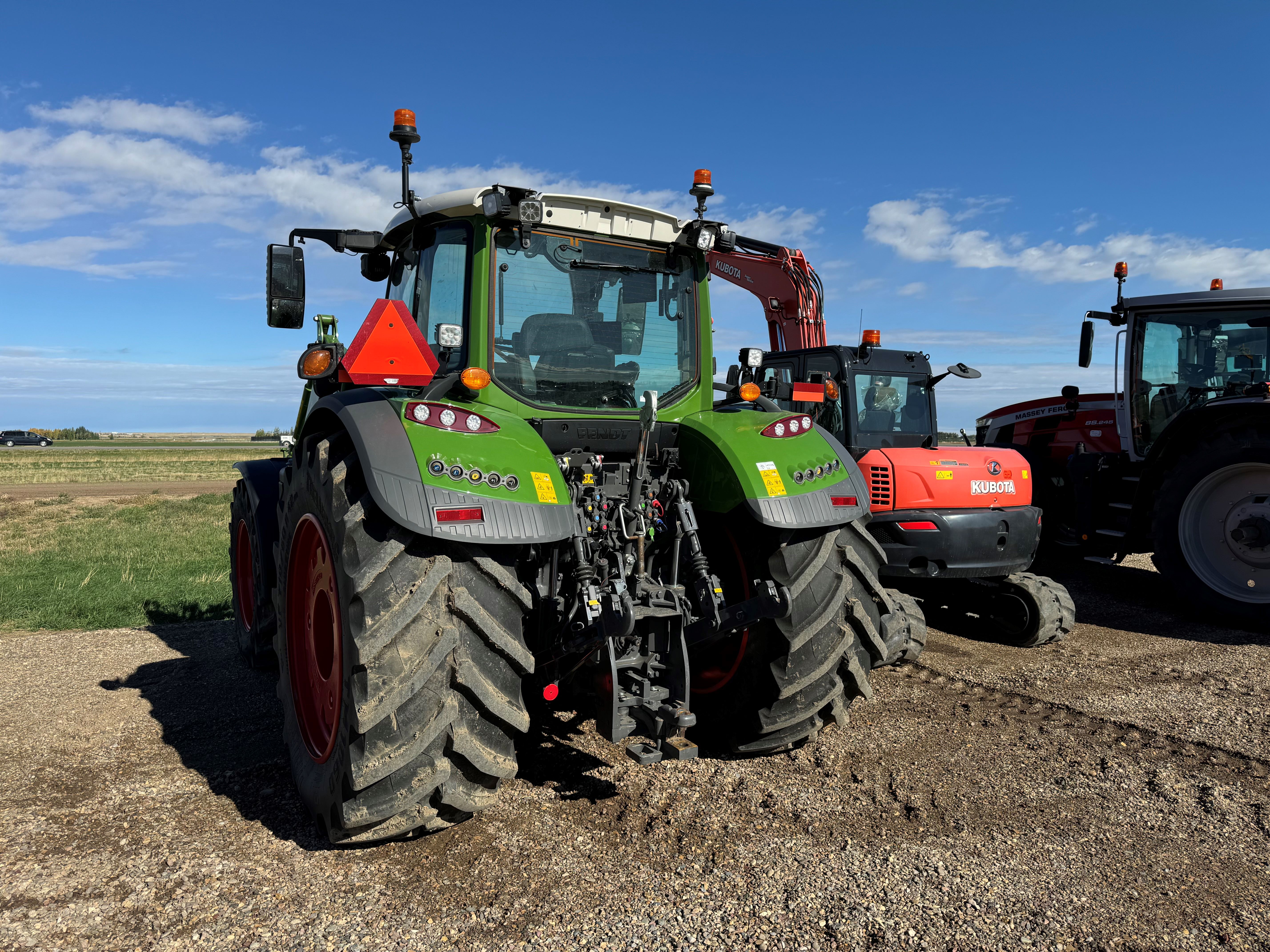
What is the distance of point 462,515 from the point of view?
9.48ft

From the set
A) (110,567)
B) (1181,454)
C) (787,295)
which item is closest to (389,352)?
(787,295)

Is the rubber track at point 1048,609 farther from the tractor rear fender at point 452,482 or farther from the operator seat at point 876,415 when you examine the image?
the tractor rear fender at point 452,482

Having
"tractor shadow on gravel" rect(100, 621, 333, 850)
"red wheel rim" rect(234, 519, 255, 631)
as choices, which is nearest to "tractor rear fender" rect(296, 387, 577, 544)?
"tractor shadow on gravel" rect(100, 621, 333, 850)

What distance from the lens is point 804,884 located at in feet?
9.38

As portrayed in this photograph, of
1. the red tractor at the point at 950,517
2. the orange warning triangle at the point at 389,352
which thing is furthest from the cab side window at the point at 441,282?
the red tractor at the point at 950,517

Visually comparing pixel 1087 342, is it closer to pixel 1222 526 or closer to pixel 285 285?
pixel 1222 526

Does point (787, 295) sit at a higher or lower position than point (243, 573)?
higher

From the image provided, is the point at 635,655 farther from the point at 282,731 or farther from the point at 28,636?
the point at 28,636

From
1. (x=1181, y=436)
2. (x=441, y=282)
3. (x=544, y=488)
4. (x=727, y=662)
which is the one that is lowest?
(x=727, y=662)

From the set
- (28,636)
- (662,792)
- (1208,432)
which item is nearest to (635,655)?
(662,792)

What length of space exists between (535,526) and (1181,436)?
21.7ft

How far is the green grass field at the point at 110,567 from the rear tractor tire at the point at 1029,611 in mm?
6582

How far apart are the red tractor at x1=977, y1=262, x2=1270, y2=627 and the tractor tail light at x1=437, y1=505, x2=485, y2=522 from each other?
5.23m

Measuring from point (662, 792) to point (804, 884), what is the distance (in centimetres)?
85
